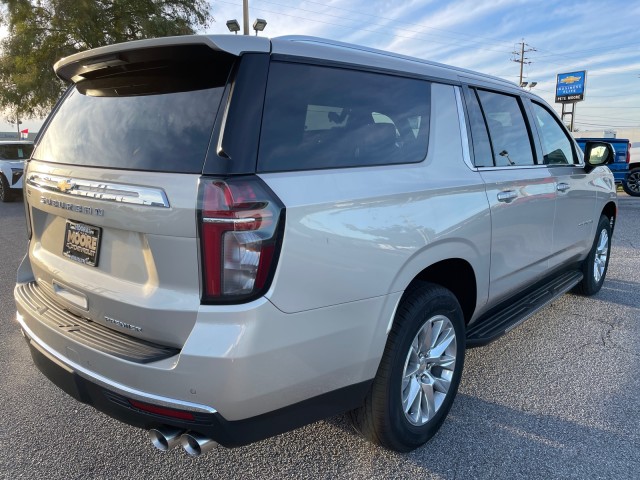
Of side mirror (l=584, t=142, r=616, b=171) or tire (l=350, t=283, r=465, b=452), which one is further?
side mirror (l=584, t=142, r=616, b=171)

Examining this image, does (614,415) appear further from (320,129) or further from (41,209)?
(41,209)

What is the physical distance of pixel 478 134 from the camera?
3.04 meters

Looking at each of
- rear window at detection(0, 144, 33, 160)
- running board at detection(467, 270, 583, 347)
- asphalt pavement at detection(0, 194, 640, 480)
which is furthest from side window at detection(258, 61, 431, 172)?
rear window at detection(0, 144, 33, 160)

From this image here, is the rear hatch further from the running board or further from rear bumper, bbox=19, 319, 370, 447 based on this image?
the running board

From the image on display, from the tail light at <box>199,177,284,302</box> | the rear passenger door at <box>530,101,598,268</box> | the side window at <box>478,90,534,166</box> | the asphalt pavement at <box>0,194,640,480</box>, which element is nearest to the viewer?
the tail light at <box>199,177,284,302</box>

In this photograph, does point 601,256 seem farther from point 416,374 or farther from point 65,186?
point 65,186

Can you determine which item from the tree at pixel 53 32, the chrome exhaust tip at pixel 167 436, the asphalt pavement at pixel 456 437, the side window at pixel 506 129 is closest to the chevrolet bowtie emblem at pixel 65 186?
the chrome exhaust tip at pixel 167 436

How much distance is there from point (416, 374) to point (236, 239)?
4.31ft

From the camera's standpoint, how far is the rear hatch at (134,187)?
1877 mm

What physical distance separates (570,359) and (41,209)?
3553 millimetres

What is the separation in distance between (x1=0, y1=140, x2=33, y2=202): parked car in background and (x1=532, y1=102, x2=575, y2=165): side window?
529 inches

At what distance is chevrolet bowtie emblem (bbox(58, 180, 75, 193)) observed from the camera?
2225mm

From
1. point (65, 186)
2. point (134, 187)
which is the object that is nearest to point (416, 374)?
point (134, 187)

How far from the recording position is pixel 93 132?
7.70ft
